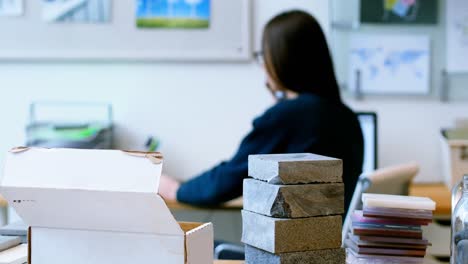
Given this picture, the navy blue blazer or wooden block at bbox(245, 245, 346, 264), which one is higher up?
the navy blue blazer

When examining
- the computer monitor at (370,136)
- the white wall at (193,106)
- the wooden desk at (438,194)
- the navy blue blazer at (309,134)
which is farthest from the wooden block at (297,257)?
the white wall at (193,106)

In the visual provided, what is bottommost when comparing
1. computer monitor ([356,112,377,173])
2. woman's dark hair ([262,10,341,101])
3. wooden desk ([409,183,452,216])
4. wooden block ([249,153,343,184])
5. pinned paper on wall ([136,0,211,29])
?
wooden desk ([409,183,452,216])

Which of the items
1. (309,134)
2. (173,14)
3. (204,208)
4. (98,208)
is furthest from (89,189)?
(173,14)

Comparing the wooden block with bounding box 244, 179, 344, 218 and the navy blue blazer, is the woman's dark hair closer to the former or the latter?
the navy blue blazer

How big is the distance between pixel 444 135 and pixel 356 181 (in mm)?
1063

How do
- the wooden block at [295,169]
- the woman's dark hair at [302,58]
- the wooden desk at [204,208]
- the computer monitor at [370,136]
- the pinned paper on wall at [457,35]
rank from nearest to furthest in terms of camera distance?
the wooden block at [295,169] < the woman's dark hair at [302,58] < the wooden desk at [204,208] < the computer monitor at [370,136] < the pinned paper on wall at [457,35]

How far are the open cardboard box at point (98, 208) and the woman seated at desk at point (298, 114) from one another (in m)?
0.96

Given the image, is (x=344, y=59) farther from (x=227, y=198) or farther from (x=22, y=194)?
(x=22, y=194)

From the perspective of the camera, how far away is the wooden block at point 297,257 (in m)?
1.17

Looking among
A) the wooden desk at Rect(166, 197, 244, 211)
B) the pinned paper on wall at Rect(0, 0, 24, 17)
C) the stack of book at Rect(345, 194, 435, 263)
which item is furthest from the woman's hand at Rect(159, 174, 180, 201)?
the stack of book at Rect(345, 194, 435, 263)

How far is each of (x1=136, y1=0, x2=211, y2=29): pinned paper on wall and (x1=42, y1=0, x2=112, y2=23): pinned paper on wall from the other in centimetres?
16

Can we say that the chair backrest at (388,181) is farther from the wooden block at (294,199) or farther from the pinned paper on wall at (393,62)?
the pinned paper on wall at (393,62)

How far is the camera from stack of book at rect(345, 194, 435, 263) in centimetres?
136

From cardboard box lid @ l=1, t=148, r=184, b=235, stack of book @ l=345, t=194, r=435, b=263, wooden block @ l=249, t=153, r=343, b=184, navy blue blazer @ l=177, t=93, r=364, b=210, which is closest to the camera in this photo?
cardboard box lid @ l=1, t=148, r=184, b=235
